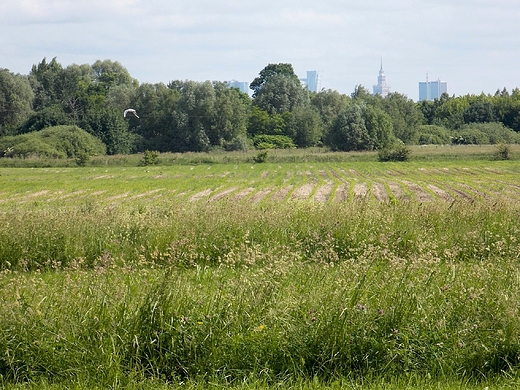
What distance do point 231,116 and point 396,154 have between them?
2941cm

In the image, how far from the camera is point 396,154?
58.4 metres

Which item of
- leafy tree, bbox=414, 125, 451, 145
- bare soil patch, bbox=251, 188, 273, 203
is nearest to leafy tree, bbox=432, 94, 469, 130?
leafy tree, bbox=414, 125, 451, 145

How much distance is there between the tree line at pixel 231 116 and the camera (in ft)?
254

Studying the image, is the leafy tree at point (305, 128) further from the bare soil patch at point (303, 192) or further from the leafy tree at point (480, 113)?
the bare soil patch at point (303, 192)

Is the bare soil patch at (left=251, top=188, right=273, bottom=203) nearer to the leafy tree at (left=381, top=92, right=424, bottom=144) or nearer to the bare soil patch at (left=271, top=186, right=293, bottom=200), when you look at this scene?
the bare soil patch at (left=271, top=186, right=293, bottom=200)

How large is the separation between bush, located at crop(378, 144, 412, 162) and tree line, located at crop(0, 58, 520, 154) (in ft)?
50.3

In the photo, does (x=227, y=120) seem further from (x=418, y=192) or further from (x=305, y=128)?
(x=418, y=192)

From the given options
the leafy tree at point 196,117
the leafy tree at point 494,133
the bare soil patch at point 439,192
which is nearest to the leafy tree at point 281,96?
the leafy tree at point 196,117

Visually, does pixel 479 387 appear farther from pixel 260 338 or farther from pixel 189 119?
pixel 189 119

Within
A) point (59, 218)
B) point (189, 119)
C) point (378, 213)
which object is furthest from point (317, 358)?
point (189, 119)

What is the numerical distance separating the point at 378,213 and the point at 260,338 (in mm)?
6432

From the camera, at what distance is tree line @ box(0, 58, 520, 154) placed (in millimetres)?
77438

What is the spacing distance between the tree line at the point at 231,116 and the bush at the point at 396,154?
15334mm

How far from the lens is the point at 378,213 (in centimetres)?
1189
